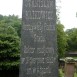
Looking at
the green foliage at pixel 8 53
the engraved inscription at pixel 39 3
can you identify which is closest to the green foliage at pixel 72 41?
the green foliage at pixel 8 53

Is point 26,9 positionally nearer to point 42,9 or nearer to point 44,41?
point 42,9

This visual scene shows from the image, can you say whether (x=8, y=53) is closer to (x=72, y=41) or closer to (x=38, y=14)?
(x=38, y=14)

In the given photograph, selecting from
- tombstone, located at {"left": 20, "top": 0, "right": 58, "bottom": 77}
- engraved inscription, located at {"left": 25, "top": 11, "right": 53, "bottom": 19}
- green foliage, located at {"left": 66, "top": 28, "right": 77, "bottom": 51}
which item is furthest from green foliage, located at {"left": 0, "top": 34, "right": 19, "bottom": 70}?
green foliage, located at {"left": 66, "top": 28, "right": 77, "bottom": 51}

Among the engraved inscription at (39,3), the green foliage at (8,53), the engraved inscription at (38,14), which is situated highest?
the engraved inscription at (39,3)

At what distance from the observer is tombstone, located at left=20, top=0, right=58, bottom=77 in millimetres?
8773

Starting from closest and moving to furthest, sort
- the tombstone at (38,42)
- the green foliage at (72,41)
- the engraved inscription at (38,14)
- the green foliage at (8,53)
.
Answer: the tombstone at (38,42) → the engraved inscription at (38,14) → the green foliage at (8,53) → the green foliage at (72,41)

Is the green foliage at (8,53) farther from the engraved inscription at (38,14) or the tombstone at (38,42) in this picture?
the engraved inscription at (38,14)

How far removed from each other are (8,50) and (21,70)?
8903 millimetres

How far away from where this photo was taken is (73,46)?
7131 centimetres

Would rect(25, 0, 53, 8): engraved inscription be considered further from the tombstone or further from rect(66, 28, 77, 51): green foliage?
rect(66, 28, 77, 51): green foliage

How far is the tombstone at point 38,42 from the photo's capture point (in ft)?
28.8

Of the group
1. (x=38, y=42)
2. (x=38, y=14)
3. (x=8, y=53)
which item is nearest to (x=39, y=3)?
(x=38, y=14)

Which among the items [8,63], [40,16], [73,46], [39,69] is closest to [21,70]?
[39,69]

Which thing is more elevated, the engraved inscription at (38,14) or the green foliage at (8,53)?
the engraved inscription at (38,14)
